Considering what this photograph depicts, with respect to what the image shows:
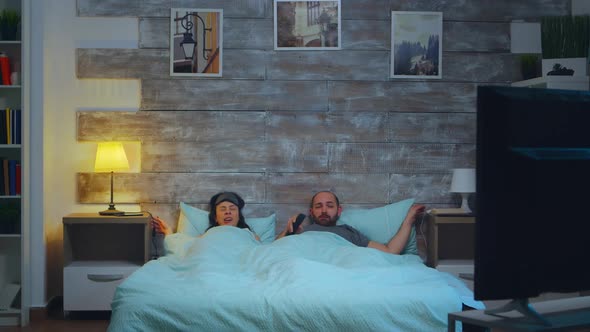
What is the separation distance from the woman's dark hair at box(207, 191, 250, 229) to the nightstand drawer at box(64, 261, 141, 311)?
60 cm

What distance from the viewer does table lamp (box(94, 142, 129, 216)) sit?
4.54 meters

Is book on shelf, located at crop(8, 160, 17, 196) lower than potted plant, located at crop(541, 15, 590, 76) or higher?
lower

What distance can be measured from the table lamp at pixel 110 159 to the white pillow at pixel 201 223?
1.34 ft

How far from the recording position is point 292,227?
4672 millimetres

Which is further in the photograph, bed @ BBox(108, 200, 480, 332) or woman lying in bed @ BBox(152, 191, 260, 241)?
woman lying in bed @ BBox(152, 191, 260, 241)

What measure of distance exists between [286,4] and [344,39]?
0.47 meters

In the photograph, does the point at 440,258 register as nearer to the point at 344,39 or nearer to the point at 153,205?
the point at 344,39

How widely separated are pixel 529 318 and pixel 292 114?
336 cm

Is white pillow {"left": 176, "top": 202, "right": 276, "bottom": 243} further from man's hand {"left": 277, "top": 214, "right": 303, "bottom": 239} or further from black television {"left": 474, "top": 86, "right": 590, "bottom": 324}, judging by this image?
black television {"left": 474, "top": 86, "right": 590, "bottom": 324}

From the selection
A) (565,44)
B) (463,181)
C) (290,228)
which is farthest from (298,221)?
(565,44)

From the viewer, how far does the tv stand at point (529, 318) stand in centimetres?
157

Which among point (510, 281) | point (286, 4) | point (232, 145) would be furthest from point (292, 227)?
point (510, 281)

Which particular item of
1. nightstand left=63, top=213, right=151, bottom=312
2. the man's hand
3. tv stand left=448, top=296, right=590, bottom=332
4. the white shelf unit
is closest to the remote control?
the man's hand

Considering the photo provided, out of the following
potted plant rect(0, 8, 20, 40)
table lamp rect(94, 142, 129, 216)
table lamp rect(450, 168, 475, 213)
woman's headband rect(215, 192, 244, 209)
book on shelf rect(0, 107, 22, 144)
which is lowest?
woman's headband rect(215, 192, 244, 209)
